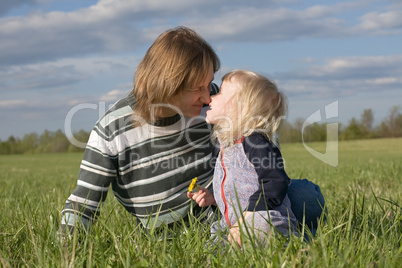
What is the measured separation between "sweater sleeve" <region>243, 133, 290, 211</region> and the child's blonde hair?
0.26ft

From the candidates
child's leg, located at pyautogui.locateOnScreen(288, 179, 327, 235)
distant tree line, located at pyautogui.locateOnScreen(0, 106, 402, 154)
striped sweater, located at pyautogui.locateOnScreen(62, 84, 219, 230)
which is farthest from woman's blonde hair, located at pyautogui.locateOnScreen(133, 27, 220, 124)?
distant tree line, located at pyautogui.locateOnScreen(0, 106, 402, 154)

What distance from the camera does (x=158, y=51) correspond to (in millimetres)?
3104

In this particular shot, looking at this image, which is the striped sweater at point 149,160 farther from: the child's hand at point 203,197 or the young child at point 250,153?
the young child at point 250,153

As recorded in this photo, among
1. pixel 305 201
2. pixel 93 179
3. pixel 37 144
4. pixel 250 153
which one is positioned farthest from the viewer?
pixel 37 144

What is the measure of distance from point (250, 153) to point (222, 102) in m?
0.42

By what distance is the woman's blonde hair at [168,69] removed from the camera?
3.02m

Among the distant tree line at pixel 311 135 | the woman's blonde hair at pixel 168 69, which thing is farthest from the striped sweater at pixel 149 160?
the distant tree line at pixel 311 135

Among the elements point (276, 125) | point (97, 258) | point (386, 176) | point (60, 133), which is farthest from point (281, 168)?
point (60, 133)

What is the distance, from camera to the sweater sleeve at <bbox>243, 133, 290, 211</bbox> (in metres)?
2.59

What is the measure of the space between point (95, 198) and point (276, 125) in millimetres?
1320

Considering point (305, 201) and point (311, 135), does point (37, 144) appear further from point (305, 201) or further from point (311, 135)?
point (305, 201)

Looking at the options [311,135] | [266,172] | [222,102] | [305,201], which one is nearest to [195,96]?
[222,102]

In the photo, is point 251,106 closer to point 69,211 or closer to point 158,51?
point 158,51

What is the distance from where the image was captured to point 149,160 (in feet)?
10.9
